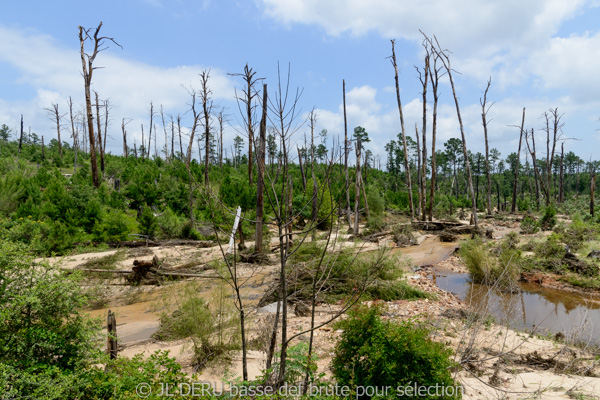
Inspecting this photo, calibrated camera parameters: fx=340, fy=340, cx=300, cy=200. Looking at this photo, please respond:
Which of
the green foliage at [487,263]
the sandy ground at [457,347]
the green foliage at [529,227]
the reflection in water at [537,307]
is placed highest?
the green foliage at [529,227]

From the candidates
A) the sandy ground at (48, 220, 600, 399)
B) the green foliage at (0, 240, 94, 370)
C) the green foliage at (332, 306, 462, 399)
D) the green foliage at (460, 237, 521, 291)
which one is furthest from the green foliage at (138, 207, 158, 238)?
the green foliage at (332, 306, 462, 399)

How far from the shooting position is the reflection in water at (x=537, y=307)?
6359mm

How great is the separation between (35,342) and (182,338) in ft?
7.28

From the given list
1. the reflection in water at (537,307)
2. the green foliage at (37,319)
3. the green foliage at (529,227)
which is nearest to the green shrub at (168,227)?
the reflection in water at (537,307)

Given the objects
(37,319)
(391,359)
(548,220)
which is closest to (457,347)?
(391,359)

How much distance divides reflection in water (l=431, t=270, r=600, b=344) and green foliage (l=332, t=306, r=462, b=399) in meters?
3.25

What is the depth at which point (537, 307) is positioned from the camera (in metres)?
7.85

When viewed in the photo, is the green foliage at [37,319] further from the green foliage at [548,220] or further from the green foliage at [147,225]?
the green foliage at [548,220]

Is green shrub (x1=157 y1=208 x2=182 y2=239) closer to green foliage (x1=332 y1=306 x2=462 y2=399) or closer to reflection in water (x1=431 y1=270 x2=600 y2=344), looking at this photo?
reflection in water (x1=431 y1=270 x2=600 y2=344)

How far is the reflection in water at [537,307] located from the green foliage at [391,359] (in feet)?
10.7

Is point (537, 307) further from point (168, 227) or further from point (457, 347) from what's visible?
point (168, 227)

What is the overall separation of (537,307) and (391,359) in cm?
683

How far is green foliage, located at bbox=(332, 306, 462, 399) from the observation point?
9.68ft

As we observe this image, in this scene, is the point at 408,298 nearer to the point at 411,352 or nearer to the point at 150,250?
the point at 411,352
